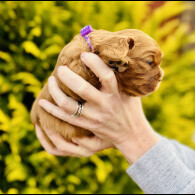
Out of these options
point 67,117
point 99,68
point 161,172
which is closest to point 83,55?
point 99,68

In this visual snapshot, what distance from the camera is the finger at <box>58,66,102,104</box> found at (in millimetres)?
1014

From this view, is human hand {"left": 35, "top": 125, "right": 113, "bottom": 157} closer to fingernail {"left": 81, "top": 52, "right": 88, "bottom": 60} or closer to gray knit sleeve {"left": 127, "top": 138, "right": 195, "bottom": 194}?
gray knit sleeve {"left": 127, "top": 138, "right": 195, "bottom": 194}

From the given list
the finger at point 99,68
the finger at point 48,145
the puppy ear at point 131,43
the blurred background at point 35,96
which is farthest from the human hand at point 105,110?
the blurred background at point 35,96

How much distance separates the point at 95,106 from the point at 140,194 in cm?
161

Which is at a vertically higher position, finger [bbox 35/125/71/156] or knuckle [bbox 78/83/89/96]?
knuckle [bbox 78/83/89/96]

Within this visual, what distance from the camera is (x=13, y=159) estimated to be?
1793mm

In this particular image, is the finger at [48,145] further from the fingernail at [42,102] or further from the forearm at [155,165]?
the forearm at [155,165]

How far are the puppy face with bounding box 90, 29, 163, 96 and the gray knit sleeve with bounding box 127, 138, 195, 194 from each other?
0.35 meters

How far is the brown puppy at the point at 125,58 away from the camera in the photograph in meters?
0.87

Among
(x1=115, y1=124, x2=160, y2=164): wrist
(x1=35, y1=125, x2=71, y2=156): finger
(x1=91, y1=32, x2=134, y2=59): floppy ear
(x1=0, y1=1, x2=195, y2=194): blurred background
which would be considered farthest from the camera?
(x1=0, y1=1, x2=195, y2=194): blurred background

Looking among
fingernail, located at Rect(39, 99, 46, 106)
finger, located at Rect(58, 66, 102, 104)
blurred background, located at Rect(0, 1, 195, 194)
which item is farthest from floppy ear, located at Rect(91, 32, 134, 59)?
blurred background, located at Rect(0, 1, 195, 194)

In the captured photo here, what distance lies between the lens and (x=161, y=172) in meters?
1.15

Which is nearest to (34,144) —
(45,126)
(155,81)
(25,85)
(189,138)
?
(25,85)

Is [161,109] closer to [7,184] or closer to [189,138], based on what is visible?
[189,138]
